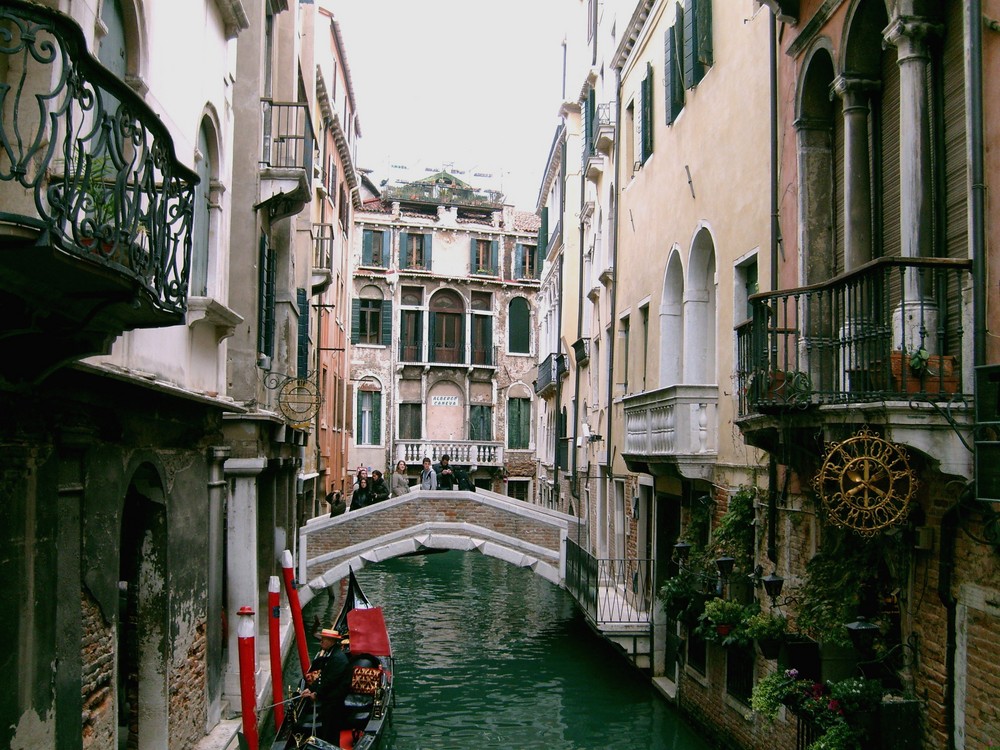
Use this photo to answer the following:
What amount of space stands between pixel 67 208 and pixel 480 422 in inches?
1281

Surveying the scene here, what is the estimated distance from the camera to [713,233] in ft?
35.0

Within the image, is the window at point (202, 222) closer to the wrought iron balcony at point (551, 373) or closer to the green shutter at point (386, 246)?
the wrought iron balcony at point (551, 373)

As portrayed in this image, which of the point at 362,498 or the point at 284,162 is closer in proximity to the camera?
the point at 284,162

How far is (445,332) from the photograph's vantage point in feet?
119

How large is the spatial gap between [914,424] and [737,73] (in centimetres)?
532

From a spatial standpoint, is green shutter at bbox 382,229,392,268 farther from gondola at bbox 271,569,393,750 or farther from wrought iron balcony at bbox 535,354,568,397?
gondola at bbox 271,569,393,750

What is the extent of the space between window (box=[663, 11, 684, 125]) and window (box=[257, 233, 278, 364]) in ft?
15.9

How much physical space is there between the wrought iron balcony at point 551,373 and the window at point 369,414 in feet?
23.6

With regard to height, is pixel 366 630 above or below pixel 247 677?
below

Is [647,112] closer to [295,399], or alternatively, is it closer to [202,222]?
[295,399]

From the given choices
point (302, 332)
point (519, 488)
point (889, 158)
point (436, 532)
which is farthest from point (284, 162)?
point (519, 488)

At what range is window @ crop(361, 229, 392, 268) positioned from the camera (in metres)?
35.4

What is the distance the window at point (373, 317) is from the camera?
116ft

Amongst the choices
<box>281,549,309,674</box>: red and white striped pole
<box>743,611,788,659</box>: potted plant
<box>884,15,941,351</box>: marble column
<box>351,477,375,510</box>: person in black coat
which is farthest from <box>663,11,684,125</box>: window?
<box>351,477,375,510</box>: person in black coat
